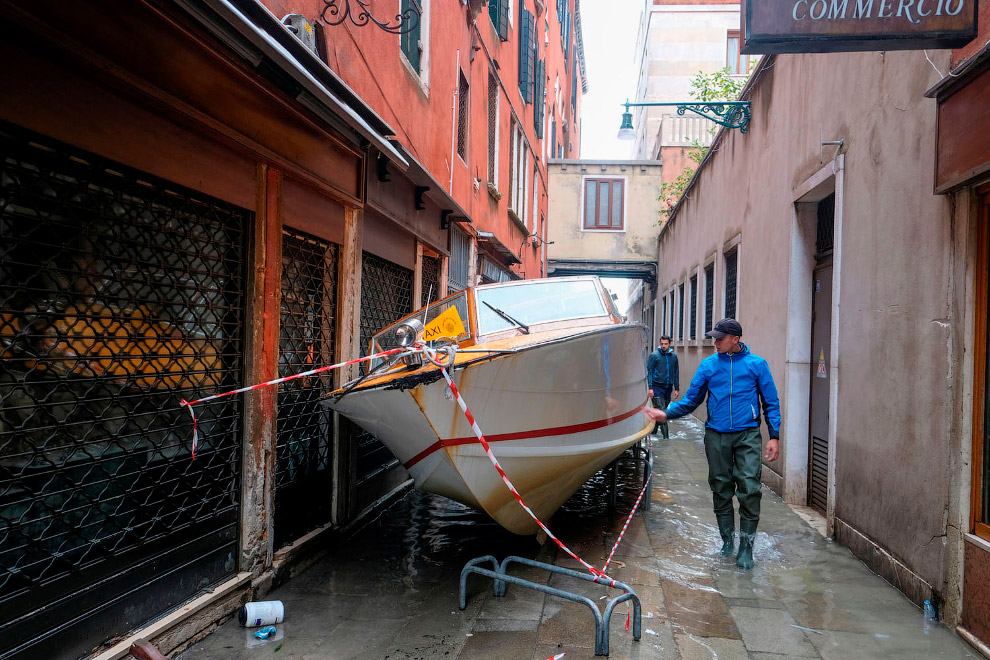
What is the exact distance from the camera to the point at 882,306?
16.7ft

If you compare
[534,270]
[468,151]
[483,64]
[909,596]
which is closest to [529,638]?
[909,596]

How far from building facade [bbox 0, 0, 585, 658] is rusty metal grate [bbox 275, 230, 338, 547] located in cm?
2

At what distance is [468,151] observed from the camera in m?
10.6

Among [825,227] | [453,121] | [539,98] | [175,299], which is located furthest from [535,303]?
[539,98]

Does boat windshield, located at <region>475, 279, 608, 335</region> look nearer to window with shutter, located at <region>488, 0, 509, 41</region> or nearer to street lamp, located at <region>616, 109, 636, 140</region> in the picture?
window with shutter, located at <region>488, 0, 509, 41</region>

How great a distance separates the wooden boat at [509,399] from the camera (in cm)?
439

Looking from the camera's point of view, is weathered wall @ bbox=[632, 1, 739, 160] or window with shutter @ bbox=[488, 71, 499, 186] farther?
weathered wall @ bbox=[632, 1, 739, 160]

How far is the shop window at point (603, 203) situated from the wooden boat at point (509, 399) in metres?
18.4

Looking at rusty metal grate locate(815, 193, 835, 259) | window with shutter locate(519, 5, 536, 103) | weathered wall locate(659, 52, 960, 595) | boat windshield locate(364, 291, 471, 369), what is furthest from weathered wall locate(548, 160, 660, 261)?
boat windshield locate(364, 291, 471, 369)

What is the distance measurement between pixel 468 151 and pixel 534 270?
10.1 m

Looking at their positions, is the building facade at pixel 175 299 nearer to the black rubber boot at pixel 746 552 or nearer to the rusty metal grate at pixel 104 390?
the rusty metal grate at pixel 104 390

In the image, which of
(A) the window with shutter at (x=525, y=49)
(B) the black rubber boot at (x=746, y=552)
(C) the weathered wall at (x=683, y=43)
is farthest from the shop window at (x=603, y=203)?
(B) the black rubber boot at (x=746, y=552)

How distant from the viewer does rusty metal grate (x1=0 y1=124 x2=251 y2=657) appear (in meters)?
2.91

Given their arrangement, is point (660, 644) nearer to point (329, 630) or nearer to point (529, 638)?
point (529, 638)
